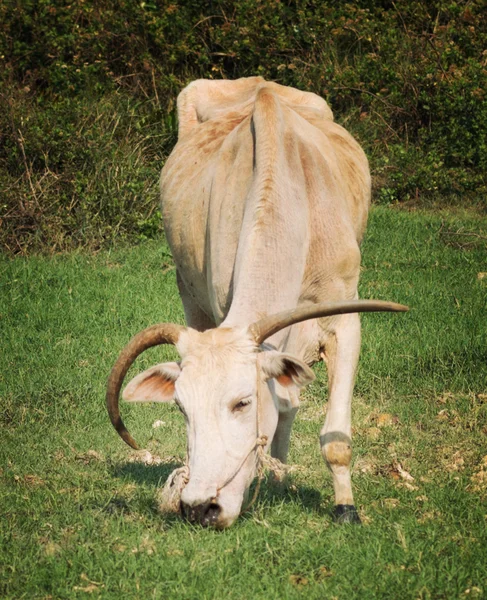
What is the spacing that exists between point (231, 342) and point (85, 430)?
2.25 m

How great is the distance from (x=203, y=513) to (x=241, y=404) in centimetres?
47

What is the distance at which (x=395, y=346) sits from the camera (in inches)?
283

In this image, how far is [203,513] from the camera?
158 inches

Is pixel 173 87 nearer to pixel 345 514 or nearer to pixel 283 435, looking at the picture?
pixel 283 435

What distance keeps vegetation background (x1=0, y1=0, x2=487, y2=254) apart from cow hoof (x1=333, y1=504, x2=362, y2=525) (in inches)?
246

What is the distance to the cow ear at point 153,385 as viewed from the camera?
A: 4.44 m

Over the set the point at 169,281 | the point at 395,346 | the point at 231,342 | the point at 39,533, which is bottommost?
the point at 169,281

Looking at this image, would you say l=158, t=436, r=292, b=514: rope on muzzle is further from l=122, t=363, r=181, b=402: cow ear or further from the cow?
l=122, t=363, r=181, b=402: cow ear

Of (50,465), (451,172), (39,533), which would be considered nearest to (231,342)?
(39,533)

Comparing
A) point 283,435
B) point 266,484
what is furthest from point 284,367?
point 283,435

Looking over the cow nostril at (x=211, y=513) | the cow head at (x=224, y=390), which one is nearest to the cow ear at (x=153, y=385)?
the cow head at (x=224, y=390)

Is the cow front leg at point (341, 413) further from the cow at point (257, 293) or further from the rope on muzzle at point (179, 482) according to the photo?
the rope on muzzle at point (179, 482)

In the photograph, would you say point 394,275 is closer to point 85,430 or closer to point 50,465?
point 85,430

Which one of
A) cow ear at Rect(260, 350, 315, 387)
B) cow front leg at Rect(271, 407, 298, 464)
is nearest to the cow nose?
cow ear at Rect(260, 350, 315, 387)
